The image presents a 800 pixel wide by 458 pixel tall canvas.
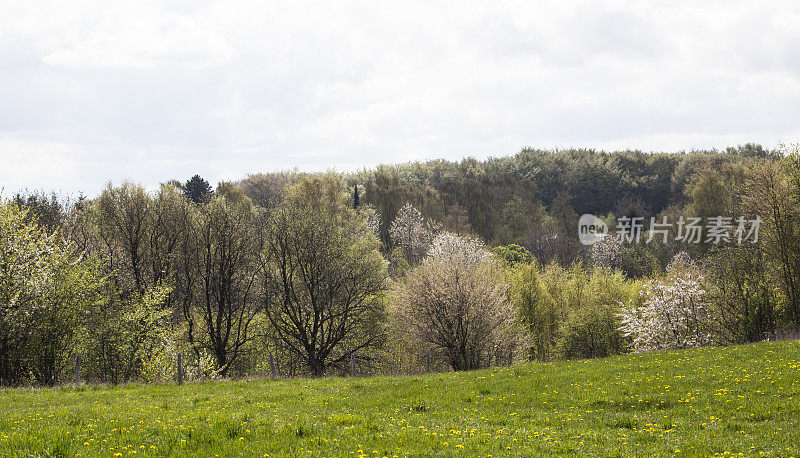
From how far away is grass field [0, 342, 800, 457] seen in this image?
10.8 meters

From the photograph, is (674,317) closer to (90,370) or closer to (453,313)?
(453,313)

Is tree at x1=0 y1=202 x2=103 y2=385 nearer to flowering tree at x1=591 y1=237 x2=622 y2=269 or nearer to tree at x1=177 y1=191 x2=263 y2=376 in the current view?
tree at x1=177 y1=191 x2=263 y2=376

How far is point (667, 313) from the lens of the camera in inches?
1693

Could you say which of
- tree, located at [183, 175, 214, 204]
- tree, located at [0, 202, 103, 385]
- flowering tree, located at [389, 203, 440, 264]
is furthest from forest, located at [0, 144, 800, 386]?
tree, located at [183, 175, 214, 204]

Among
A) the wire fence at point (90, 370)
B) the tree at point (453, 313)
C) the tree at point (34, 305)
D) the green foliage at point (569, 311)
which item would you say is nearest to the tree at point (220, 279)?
the wire fence at point (90, 370)

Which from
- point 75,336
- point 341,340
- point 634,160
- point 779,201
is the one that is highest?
point 634,160

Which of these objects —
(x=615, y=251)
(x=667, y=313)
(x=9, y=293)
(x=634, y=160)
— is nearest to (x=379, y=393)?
(x=9, y=293)

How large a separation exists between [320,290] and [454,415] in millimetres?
25042

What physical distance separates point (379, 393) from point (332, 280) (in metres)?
19.3

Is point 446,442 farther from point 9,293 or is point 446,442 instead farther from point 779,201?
point 779,201

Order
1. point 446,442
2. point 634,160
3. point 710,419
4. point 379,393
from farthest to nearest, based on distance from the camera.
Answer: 1. point 634,160
2. point 379,393
3. point 710,419
4. point 446,442

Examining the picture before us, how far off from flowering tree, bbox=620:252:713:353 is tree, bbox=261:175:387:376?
2260 centimetres

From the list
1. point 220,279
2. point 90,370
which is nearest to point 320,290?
point 220,279

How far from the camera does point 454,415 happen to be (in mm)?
15734
